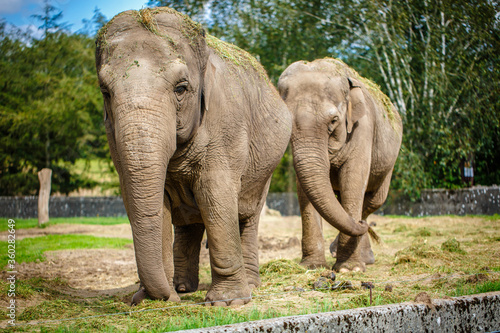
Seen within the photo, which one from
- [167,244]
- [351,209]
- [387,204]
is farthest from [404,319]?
[387,204]

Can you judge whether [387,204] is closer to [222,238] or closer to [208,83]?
[222,238]

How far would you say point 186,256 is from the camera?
704 centimetres

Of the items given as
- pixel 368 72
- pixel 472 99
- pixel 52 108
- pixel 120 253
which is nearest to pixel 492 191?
pixel 472 99

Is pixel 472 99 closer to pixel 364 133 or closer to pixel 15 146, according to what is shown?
pixel 364 133

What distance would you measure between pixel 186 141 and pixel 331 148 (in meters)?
3.61

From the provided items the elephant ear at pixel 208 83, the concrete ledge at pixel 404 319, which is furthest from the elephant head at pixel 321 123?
the concrete ledge at pixel 404 319

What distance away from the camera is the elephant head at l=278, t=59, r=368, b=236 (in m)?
7.91

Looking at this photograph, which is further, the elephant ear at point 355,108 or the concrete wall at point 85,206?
the concrete wall at point 85,206

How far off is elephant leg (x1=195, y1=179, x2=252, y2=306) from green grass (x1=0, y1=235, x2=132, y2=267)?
571 centimetres

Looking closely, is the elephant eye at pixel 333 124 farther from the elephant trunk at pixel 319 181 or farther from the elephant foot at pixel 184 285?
the elephant foot at pixel 184 285

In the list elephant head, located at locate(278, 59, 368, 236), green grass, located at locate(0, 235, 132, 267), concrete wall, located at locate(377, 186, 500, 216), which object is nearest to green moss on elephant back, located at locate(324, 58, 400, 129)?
elephant head, located at locate(278, 59, 368, 236)

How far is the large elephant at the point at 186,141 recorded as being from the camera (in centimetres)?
473

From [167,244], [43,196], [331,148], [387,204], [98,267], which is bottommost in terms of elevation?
[98,267]

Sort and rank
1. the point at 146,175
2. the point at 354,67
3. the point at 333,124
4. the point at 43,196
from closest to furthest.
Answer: the point at 146,175 → the point at 333,124 → the point at 43,196 → the point at 354,67
